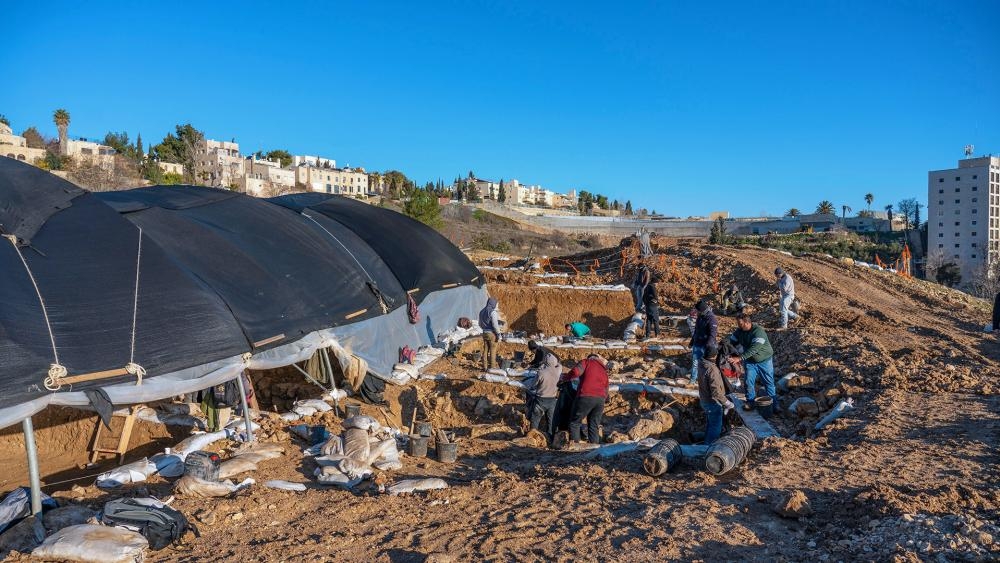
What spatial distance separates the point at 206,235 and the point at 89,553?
548 centimetres

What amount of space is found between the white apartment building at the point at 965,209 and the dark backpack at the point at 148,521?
67.4 m

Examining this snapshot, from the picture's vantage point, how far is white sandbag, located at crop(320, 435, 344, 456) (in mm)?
6824

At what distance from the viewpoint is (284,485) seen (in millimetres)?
6109

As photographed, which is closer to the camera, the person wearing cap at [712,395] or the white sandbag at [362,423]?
the person wearing cap at [712,395]

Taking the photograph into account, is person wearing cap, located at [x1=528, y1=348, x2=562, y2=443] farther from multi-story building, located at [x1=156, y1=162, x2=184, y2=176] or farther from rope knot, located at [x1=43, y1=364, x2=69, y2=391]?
multi-story building, located at [x1=156, y1=162, x2=184, y2=176]

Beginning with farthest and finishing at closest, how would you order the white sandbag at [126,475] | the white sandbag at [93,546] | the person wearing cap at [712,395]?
the person wearing cap at [712,395], the white sandbag at [126,475], the white sandbag at [93,546]

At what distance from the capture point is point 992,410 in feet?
24.3

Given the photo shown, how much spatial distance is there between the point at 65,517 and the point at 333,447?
7.95ft

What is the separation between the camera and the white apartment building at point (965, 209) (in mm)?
58688

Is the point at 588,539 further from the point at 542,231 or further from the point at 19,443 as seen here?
the point at 542,231

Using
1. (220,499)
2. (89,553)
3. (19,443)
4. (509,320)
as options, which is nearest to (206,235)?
(19,443)

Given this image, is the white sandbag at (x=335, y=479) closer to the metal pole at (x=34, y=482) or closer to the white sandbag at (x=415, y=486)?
the white sandbag at (x=415, y=486)

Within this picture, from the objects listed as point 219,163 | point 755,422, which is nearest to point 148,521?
point 755,422

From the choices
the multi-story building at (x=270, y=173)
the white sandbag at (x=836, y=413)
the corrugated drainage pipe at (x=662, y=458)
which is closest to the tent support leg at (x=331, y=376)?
the corrugated drainage pipe at (x=662, y=458)
